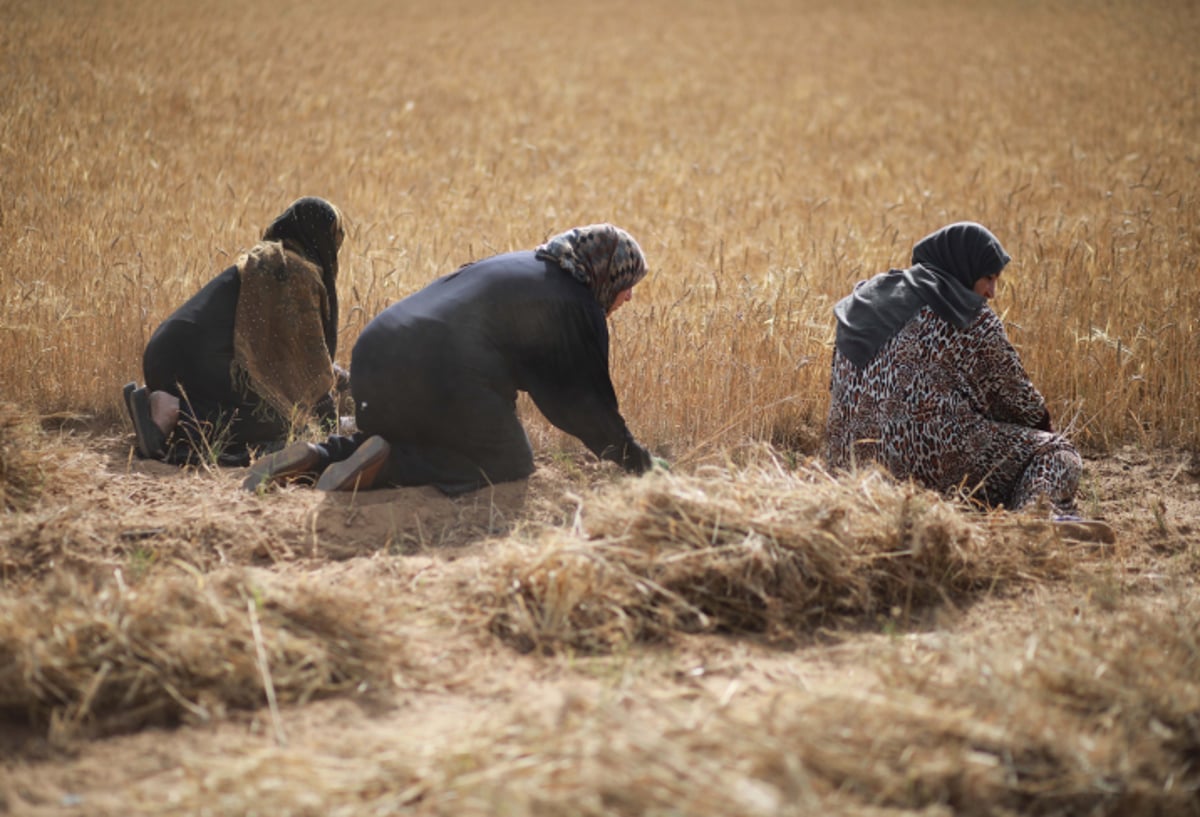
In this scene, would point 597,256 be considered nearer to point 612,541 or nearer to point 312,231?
point 612,541

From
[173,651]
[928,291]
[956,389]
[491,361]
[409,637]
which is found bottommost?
[409,637]

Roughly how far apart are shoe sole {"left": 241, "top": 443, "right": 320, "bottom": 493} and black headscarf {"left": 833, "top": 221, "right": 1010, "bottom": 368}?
2237mm

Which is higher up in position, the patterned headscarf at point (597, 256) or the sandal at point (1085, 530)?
the patterned headscarf at point (597, 256)

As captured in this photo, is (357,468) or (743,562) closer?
(743,562)

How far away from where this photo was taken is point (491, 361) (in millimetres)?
4098

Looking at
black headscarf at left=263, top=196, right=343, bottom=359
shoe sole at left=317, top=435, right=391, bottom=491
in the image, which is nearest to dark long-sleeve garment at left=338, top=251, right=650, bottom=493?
shoe sole at left=317, top=435, right=391, bottom=491

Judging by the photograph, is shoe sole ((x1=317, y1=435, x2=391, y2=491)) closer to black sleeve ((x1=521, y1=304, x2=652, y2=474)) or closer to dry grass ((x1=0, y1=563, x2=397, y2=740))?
black sleeve ((x1=521, y1=304, x2=652, y2=474))

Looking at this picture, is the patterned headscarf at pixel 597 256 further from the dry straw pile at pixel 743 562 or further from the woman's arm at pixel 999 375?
the woman's arm at pixel 999 375

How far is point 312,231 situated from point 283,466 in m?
1.22

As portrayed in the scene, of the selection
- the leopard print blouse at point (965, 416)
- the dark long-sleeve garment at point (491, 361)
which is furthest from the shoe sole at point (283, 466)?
the leopard print blouse at point (965, 416)

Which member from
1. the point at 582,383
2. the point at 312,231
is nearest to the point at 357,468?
the point at 582,383

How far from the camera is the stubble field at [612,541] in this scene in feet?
7.83

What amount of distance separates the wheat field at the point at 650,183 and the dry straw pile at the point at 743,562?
116 centimetres

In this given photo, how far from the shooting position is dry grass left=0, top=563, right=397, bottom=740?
Answer: 8.48 feet
